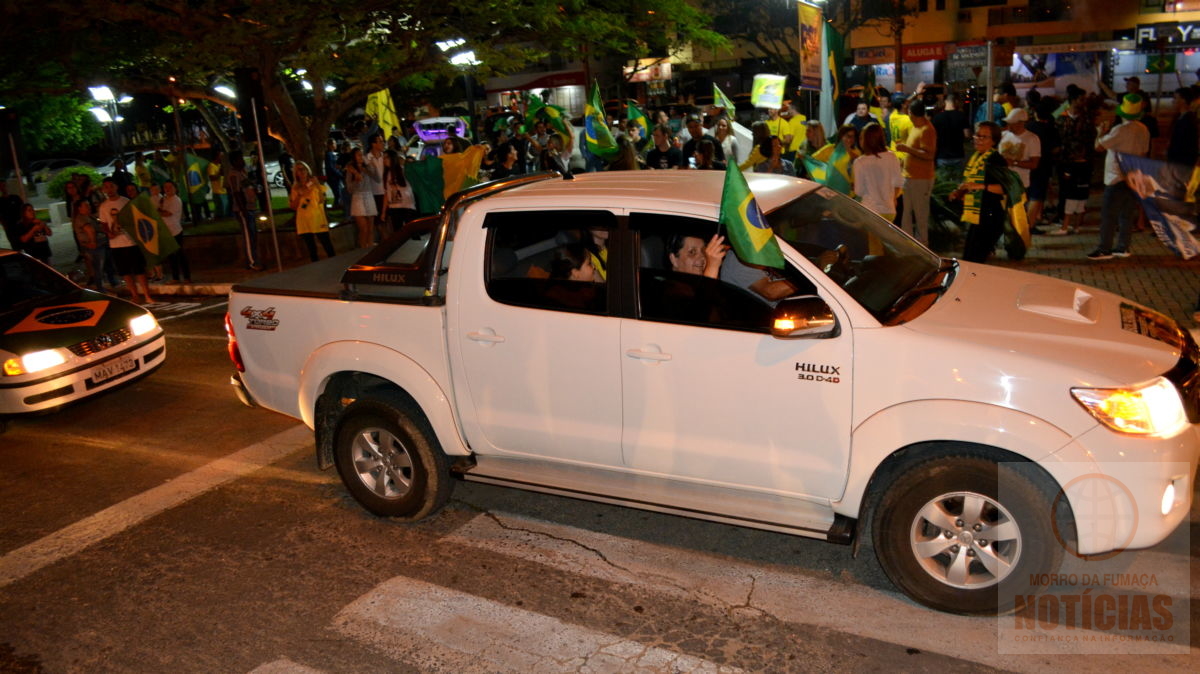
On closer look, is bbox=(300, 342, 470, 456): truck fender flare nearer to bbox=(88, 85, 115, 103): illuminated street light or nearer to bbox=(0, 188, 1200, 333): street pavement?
bbox=(0, 188, 1200, 333): street pavement

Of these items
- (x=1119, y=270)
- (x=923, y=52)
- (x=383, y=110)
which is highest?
(x=923, y=52)

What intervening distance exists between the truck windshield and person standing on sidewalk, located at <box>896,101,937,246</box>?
5.97m

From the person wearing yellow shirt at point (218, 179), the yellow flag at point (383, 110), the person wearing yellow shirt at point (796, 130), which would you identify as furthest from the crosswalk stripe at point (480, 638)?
the person wearing yellow shirt at point (218, 179)

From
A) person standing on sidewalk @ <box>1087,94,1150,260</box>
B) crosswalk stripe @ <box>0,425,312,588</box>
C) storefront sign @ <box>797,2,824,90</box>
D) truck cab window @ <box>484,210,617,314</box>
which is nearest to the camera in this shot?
truck cab window @ <box>484,210,617,314</box>

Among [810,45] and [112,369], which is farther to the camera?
[810,45]

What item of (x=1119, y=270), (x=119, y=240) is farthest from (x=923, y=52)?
(x=119, y=240)

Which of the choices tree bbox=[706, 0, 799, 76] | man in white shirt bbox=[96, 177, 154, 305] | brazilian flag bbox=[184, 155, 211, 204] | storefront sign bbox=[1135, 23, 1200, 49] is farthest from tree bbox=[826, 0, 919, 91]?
man in white shirt bbox=[96, 177, 154, 305]

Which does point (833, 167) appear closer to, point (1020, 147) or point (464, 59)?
point (1020, 147)

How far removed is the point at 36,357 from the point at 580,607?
5.81 metres

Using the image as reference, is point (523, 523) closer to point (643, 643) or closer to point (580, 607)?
point (580, 607)

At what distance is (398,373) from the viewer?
18.1 ft

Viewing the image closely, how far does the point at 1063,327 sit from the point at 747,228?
1.47 metres

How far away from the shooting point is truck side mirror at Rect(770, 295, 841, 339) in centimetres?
426

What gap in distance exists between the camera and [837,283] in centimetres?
444
